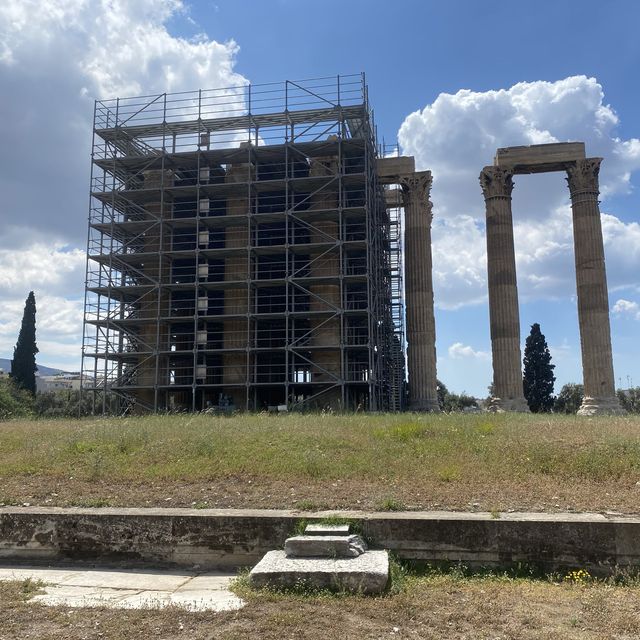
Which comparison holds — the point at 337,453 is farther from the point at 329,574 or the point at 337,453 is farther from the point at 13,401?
the point at 13,401

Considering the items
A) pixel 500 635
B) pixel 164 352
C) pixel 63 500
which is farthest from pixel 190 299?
pixel 500 635

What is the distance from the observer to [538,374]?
4631cm

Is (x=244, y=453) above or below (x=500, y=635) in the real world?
above

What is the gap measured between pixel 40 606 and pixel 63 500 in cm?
360

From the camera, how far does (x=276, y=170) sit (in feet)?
109

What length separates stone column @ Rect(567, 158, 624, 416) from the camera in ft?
102

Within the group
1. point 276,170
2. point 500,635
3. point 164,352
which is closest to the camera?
point 500,635

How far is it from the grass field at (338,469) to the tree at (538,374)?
32.0 meters

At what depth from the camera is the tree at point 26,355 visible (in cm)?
4634

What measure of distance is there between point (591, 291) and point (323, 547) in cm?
2908

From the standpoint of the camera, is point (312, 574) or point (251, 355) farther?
point (251, 355)

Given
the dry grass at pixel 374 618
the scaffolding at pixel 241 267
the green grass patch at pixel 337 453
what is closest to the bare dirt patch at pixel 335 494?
the green grass patch at pixel 337 453

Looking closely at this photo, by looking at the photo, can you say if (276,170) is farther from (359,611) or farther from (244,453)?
(359,611)

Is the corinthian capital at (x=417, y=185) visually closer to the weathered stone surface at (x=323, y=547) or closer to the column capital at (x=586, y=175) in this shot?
the column capital at (x=586, y=175)
